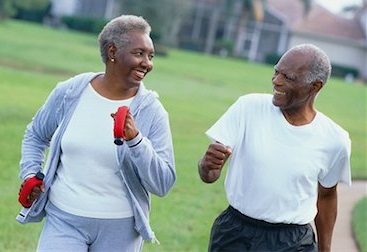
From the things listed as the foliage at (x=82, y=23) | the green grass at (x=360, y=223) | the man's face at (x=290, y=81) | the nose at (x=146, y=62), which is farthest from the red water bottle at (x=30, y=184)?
the foliage at (x=82, y=23)

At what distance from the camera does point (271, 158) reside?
12.2ft

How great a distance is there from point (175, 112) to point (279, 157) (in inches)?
547

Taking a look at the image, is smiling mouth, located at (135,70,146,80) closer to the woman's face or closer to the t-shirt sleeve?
the woman's face

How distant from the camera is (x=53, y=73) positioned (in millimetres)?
22984

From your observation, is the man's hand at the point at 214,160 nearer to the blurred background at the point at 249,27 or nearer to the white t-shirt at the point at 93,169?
the white t-shirt at the point at 93,169

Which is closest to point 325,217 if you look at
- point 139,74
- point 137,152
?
point 137,152

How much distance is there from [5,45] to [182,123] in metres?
14.7

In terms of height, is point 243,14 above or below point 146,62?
below

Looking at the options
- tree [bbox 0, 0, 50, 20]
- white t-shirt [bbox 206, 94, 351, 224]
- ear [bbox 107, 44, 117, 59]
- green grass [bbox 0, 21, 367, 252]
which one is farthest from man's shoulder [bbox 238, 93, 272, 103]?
tree [bbox 0, 0, 50, 20]

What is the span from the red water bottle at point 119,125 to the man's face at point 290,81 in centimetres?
74

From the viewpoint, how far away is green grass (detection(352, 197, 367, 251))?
24.6ft

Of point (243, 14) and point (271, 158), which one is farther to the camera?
point (243, 14)

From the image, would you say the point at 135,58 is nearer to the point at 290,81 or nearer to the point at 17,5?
the point at 290,81

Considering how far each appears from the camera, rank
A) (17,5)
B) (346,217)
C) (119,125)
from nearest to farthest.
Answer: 1. (119,125)
2. (346,217)
3. (17,5)
